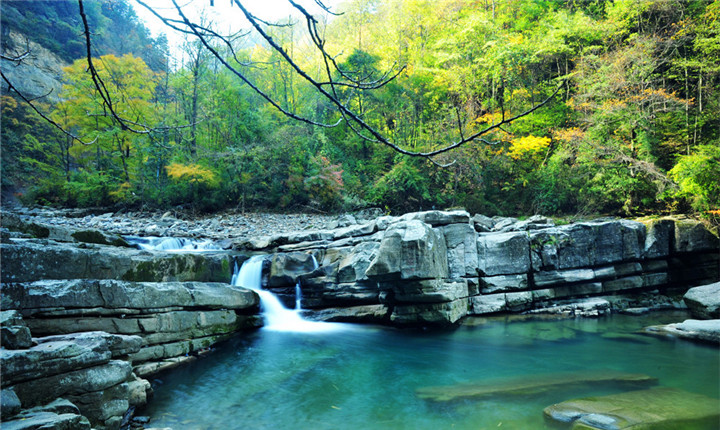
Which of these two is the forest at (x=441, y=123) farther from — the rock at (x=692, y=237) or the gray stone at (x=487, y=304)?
the gray stone at (x=487, y=304)

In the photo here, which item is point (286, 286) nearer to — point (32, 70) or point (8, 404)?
point (8, 404)

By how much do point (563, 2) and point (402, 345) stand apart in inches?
797

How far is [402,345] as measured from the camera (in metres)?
7.39

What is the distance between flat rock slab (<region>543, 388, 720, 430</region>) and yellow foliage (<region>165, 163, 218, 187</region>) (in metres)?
17.6

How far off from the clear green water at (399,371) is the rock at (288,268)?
1802 mm

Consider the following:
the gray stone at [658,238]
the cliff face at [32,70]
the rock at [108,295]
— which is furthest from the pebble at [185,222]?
the cliff face at [32,70]

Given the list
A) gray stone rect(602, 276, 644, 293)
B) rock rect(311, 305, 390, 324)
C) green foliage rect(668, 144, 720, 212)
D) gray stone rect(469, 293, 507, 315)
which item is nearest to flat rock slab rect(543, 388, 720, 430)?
gray stone rect(469, 293, 507, 315)

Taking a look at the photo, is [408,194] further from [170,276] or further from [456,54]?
[170,276]

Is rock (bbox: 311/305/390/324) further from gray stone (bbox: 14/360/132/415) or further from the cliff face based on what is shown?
the cliff face

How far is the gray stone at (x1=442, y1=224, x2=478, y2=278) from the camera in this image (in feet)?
30.0

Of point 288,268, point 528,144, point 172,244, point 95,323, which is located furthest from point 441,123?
point 95,323

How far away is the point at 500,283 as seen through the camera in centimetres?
945

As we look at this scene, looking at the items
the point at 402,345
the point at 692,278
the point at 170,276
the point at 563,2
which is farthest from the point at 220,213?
the point at 563,2

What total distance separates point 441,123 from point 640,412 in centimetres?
1564
